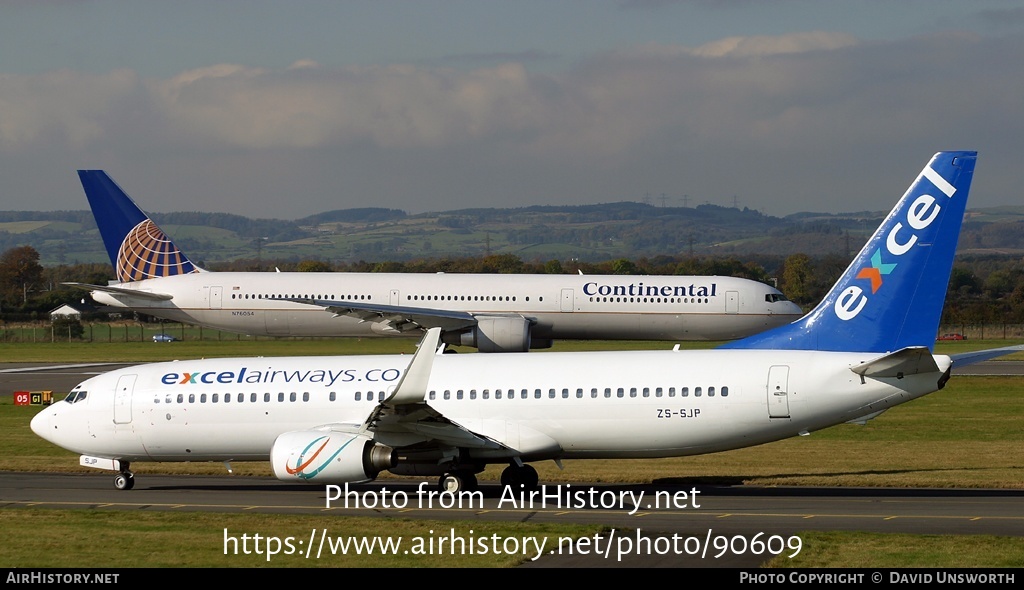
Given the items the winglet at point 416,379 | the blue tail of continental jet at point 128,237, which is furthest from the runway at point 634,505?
the blue tail of continental jet at point 128,237

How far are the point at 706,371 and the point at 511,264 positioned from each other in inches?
4956

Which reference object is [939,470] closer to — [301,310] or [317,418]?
[317,418]

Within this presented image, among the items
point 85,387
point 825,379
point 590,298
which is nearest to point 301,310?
point 590,298

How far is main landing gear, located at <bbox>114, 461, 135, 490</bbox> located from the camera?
2716 centimetres

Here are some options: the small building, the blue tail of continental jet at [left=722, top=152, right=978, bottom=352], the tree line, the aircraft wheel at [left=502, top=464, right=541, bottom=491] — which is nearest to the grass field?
the aircraft wheel at [left=502, top=464, right=541, bottom=491]

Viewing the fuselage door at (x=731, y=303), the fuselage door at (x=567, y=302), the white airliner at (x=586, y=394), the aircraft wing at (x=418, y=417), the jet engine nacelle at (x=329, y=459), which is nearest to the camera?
the aircraft wing at (x=418, y=417)

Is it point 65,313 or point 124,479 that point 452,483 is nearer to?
point 124,479

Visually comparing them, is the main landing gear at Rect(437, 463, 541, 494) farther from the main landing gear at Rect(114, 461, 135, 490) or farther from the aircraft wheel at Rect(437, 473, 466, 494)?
the main landing gear at Rect(114, 461, 135, 490)

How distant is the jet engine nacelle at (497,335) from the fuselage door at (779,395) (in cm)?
2787

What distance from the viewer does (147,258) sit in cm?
5825

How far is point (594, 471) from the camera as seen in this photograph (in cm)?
2962

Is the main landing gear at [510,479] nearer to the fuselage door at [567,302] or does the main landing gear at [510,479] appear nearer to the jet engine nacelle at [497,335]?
the jet engine nacelle at [497,335]

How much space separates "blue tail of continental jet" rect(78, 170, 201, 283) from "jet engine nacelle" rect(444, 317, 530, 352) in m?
15.4

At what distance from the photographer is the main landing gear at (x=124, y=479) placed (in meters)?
27.2
